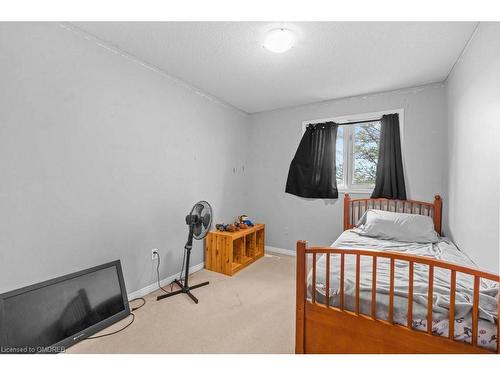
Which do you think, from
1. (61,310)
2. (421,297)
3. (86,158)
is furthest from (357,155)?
(61,310)

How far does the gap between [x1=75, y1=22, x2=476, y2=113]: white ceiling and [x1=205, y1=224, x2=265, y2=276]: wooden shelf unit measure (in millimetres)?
1805

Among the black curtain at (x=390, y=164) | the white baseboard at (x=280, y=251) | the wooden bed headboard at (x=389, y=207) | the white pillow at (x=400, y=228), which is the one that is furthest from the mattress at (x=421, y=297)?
the white baseboard at (x=280, y=251)

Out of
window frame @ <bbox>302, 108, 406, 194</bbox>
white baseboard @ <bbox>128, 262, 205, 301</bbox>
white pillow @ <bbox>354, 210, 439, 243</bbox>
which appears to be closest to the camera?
white baseboard @ <bbox>128, 262, 205, 301</bbox>

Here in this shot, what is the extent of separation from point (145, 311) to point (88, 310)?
1.46 ft

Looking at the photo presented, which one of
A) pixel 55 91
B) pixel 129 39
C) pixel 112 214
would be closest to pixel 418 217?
pixel 112 214

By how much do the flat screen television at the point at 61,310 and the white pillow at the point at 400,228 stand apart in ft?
8.14

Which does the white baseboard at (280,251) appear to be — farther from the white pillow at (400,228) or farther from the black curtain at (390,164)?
the black curtain at (390,164)

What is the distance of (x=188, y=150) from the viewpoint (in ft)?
9.34

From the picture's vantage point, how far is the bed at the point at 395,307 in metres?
1.11

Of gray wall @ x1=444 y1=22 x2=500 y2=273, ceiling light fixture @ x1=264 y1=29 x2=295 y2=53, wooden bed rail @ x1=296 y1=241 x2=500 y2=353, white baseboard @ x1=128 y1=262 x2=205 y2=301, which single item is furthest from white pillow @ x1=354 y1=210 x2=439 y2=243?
white baseboard @ x1=128 y1=262 x2=205 y2=301

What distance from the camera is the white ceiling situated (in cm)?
177

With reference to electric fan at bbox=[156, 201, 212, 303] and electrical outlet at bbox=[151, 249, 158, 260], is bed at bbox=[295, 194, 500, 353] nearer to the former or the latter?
electric fan at bbox=[156, 201, 212, 303]

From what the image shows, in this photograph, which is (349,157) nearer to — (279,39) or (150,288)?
(279,39)
